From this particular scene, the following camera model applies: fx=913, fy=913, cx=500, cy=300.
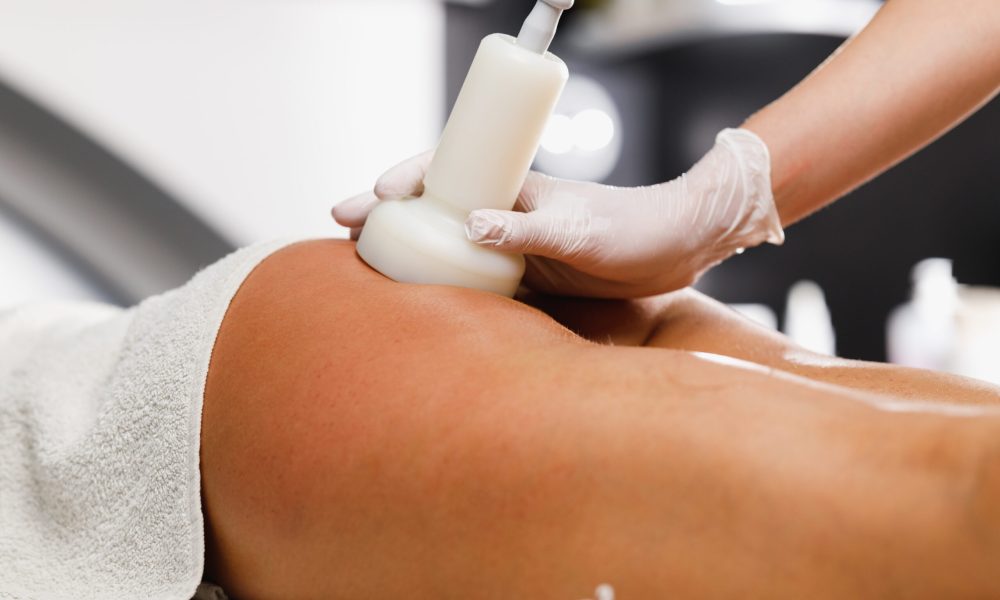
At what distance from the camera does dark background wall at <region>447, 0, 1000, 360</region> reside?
2910 mm

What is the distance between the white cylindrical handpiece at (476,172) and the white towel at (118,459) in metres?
0.15

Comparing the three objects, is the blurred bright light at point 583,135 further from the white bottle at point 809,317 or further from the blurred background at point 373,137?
the white bottle at point 809,317

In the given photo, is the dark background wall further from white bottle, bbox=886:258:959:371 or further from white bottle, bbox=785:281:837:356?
white bottle, bbox=886:258:959:371

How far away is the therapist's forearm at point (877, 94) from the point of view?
99 centimetres

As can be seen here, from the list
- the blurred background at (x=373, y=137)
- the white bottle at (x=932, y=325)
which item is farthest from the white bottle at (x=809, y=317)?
the white bottle at (x=932, y=325)

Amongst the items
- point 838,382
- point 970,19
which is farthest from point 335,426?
point 970,19

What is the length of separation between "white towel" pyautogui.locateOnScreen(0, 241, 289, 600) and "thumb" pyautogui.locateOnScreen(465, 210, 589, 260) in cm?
22

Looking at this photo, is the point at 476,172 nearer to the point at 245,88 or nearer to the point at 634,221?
the point at 634,221

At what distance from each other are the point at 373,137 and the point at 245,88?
0.38 m

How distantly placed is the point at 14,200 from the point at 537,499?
1662mm

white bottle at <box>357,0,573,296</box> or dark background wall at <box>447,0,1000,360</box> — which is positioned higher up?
white bottle at <box>357,0,573,296</box>

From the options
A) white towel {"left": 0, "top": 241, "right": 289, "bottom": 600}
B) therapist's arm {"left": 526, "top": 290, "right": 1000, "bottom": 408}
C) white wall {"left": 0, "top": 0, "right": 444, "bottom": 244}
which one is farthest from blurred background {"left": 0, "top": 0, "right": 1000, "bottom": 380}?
therapist's arm {"left": 526, "top": 290, "right": 1000, "bottom": 408}

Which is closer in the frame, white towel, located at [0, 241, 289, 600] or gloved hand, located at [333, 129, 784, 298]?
white towel, located at [0, 241, 289, 600]

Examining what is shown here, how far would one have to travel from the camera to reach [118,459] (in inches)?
28.3
